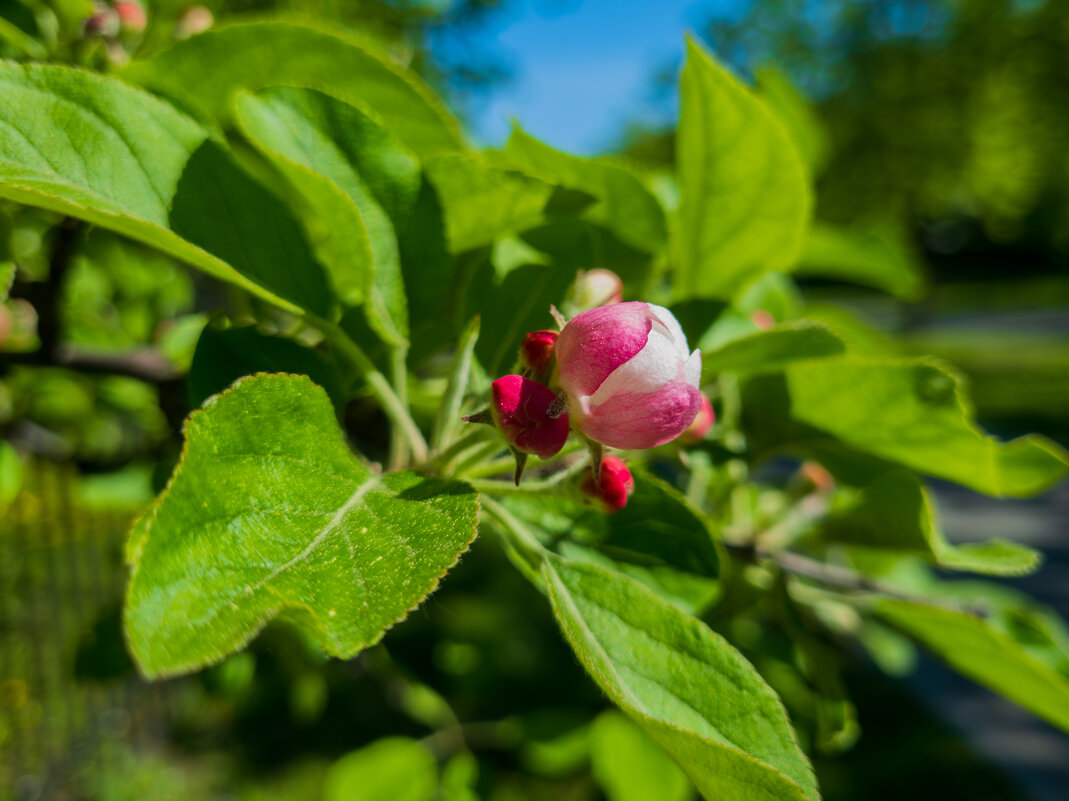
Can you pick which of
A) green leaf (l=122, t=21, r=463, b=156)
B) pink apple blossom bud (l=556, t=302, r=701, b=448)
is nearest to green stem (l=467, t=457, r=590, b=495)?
pink apple blossom bud (l=556, t=302, r=701, b=448)

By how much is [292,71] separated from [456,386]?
373 millimetres

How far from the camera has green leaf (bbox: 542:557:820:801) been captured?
48cm

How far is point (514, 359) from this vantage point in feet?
2.47

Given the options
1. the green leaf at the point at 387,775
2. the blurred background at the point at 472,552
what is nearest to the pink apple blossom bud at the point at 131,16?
the blurred background at the point at 472,552

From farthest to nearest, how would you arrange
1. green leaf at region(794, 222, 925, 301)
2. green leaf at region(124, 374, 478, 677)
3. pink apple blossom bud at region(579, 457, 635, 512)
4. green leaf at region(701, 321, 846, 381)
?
green leaf at region(794, 222, 925, 301)
green leaf at region(701, 321, 846, 381)
pink apple blossom bud at region(579, 457, 635, 512)
green leaf at region(124, 374, 478, 677)

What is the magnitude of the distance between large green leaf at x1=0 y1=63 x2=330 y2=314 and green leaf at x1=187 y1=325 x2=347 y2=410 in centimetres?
4

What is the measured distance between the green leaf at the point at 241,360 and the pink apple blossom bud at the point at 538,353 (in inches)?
6.7

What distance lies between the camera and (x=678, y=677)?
23.5 inches

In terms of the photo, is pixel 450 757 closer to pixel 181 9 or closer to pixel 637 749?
pixel 637 749

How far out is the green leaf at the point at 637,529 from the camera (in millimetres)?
732

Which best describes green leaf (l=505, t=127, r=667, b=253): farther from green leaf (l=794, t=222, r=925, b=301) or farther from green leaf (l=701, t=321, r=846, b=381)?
→ green leaf (l=794, t=222, r=925, b=301)

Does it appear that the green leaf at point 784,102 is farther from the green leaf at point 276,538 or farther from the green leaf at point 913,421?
the green leaf at point 276,538

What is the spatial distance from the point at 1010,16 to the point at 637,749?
1498 cm

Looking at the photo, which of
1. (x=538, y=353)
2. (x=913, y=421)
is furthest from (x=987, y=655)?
(x=538, y=353)
